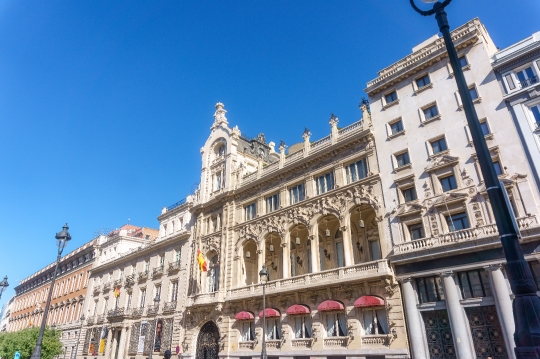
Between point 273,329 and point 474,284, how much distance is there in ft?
46.7

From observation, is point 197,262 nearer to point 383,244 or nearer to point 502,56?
point 383,244

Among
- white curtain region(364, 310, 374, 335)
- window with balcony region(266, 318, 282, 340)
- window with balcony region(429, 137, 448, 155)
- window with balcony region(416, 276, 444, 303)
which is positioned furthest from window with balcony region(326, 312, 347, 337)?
window with balcony region(429, 137, 448, 155)

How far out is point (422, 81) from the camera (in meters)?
24.7

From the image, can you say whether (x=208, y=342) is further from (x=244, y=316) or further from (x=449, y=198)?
(x=449, y=198)

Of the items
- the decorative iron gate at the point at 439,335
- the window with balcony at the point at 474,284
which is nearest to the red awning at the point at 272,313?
the decorative iron gate at the point at 439,335

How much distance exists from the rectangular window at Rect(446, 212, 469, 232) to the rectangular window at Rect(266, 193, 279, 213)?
46.2ft

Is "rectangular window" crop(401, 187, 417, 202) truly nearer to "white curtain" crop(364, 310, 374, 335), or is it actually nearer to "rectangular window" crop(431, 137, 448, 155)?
"rectangular window" crop(431, 137, 448, 155)

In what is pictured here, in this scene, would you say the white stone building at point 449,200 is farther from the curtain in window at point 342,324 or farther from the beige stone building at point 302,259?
the curtain in window at point 342,324

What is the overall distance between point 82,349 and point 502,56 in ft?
172

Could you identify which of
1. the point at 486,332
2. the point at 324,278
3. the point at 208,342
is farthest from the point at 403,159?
the point at 208,342

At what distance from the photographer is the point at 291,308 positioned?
2436cm

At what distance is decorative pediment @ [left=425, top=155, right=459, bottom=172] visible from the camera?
818 inches

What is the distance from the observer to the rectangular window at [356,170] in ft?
83.1

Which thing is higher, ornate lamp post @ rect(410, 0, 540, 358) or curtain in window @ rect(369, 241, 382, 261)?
curtain in window @ rect(369, 241, 382, 261)
